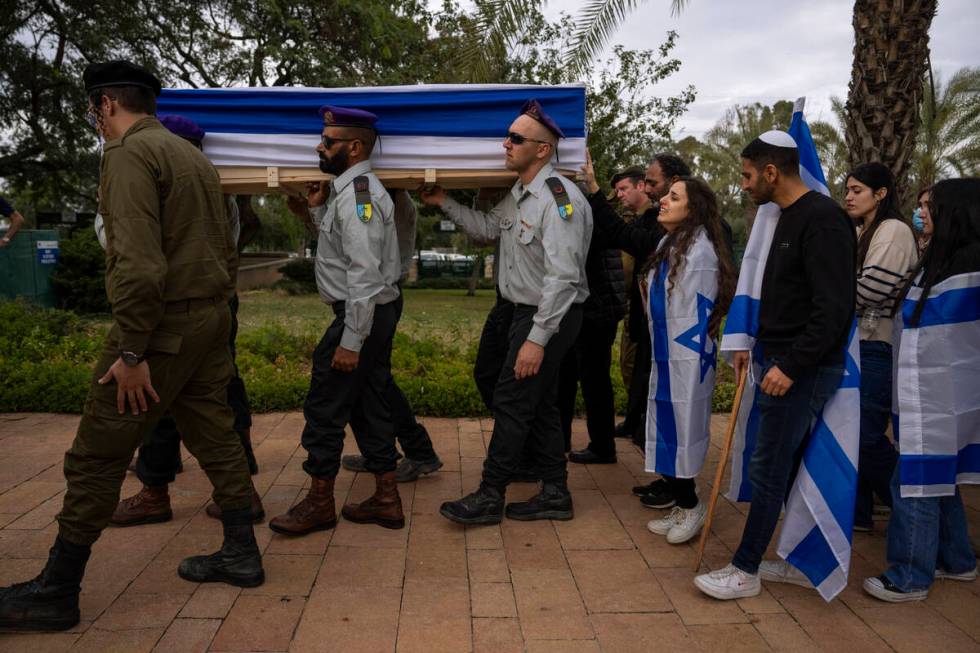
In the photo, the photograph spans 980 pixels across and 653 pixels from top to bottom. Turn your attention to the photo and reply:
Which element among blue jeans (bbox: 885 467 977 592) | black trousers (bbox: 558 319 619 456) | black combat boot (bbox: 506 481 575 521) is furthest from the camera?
black trousers (bbox: 558 319 619 456)

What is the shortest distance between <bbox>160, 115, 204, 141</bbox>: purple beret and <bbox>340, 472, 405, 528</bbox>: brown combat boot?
1.90 meters

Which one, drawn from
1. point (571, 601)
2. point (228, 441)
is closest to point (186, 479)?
point (228, 441)

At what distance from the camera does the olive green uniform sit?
266cm

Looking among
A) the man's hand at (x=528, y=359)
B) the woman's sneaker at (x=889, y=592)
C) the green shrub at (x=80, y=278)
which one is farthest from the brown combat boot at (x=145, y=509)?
the green shrub at (x=80, y=278)

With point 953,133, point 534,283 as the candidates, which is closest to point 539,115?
point 534,283

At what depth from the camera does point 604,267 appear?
4.52 m

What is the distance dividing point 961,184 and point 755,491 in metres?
1.52

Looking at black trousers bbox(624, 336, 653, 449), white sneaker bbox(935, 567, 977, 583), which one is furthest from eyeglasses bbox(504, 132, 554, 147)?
white sneaker bbox(935, 567, 977, 583)

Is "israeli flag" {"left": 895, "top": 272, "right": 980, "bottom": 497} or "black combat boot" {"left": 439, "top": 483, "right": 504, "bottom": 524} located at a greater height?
"israeli flag" {"left": 895, "top": 272, "right": 980, "bottom": 497}

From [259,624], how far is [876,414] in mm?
2914

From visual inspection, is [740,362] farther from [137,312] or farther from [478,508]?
[137,312]

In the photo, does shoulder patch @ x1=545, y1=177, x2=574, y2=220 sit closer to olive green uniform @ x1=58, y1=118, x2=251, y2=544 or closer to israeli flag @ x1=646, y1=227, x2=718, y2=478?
israeli flag @ x1=646, y1=227, x2=718, y2=478

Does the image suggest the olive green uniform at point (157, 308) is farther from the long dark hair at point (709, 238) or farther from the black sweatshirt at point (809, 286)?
the black sweatshirt at point (809, 286)

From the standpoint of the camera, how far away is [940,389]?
312cm
